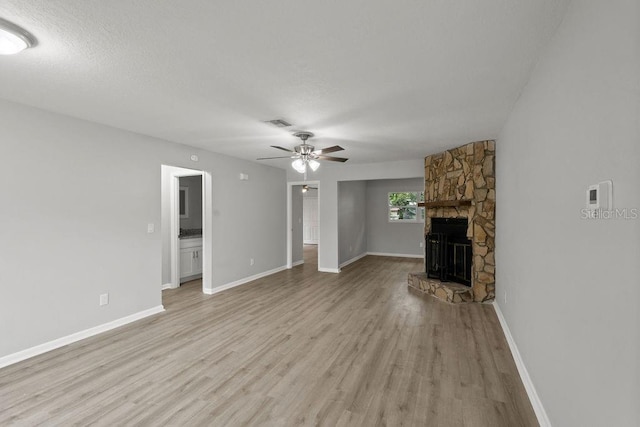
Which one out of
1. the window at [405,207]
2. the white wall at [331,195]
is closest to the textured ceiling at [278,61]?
the white wall at [331,195]

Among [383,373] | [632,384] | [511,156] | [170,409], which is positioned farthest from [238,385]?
[511,156]

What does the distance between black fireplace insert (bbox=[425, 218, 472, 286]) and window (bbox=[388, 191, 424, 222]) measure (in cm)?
322

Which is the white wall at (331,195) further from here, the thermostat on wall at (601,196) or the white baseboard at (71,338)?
the thermostat on wall at (601,196)

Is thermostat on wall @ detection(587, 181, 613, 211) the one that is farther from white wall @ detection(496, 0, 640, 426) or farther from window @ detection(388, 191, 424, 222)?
window @ detection(388, 191, 424, 222)

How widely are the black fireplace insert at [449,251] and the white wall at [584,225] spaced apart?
2445mm

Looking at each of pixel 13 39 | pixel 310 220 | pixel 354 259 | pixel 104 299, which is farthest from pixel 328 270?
pixel 13 39

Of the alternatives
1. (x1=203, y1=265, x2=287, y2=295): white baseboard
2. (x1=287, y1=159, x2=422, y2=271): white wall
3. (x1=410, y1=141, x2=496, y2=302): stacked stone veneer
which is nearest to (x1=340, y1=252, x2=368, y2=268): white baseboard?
(x1=287, y1=159, x2=422, y2=271): white wall

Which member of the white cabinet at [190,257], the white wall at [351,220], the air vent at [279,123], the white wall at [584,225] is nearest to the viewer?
the white wall at [584,225]

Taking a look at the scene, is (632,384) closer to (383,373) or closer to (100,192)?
(383,373)

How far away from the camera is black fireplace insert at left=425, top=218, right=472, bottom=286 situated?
194 inches

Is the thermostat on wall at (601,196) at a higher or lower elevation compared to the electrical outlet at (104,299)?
higher

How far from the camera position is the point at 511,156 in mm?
3230

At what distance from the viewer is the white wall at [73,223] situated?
9.59ft

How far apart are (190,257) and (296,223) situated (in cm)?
270
